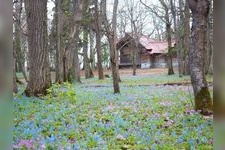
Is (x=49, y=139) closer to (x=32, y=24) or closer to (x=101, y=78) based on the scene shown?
(x=32, y=24)

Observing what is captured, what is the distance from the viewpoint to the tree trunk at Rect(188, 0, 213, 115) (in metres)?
2.91

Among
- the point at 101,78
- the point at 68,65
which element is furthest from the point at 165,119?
the point at 101,78

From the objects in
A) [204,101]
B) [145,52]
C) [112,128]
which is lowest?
[112,128]

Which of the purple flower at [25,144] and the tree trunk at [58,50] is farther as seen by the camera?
the tree trunk at [58,50]

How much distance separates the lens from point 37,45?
4.77 meters

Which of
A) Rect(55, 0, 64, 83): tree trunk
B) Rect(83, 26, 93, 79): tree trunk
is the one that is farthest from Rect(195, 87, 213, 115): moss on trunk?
Rect(83, 26, 93, 79): tree trunk

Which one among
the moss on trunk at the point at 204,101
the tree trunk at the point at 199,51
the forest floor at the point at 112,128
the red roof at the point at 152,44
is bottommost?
the forest floor at the point at 112,128

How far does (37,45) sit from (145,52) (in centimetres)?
1187

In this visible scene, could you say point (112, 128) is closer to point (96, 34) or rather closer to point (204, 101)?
point (204, 101)

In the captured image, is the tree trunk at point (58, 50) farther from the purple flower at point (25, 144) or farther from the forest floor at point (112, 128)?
the purple flower at point (25, 144)

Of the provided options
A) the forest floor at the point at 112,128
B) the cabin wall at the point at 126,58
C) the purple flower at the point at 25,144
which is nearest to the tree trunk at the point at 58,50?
the forest floor at the point at 112,128

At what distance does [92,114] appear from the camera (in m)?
3.42

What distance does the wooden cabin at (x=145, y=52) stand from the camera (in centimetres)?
1480

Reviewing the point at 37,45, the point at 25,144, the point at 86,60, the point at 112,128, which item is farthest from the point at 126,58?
the point at 25,144
